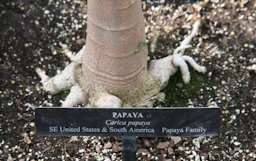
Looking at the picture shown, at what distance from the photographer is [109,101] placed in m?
2.30

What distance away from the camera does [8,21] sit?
9.10 feet

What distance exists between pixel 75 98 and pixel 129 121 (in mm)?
508

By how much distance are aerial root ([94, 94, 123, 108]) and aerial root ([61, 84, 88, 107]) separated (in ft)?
0.25

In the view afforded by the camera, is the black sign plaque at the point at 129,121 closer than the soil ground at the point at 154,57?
Yes

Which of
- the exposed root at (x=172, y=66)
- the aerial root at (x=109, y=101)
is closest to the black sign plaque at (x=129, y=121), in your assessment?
the aerial root at (x=109, y=101)

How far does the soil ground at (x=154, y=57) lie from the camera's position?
2295mm

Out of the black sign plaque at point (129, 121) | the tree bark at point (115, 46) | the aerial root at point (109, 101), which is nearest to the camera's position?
the black sign plaque at point (129, 121)

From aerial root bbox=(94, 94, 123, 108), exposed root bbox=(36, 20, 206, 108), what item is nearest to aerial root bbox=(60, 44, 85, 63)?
exposed root bbox=(36, 20, 206, 108)

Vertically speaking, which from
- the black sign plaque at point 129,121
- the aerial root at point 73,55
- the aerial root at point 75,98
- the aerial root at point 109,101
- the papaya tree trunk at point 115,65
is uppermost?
the aerial root at point 73,55

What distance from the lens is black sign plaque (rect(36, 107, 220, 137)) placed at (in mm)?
1886

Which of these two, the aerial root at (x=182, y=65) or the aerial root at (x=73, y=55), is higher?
the aerial root at (x=73, y=55)

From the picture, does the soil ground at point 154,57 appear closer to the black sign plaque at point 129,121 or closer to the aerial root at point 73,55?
the aerial root at point 73,55

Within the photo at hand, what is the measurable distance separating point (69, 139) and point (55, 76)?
0.32 m

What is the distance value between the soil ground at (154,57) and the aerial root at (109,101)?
Answer: 145 millimetres
